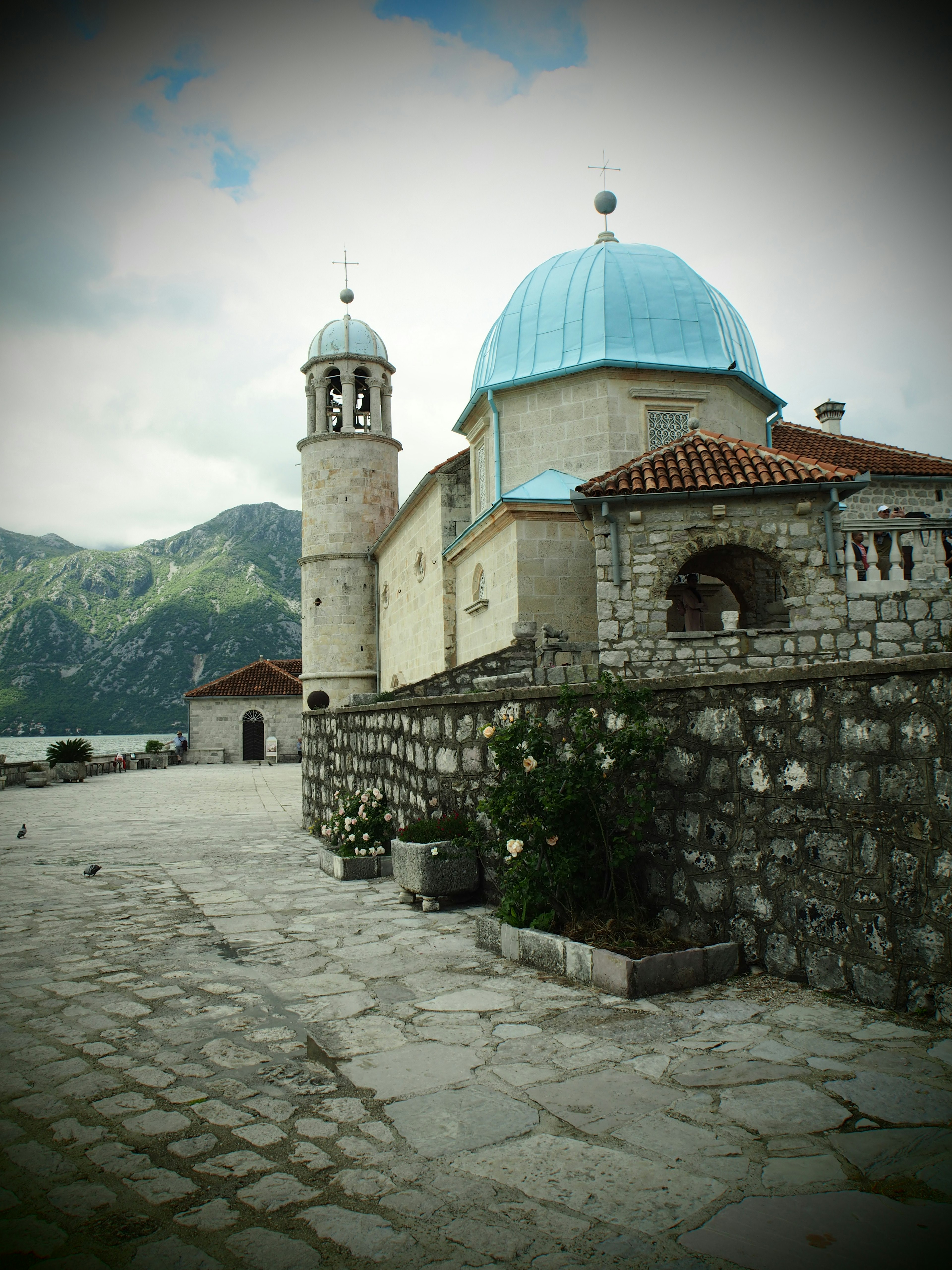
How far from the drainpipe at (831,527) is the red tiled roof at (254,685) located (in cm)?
3285

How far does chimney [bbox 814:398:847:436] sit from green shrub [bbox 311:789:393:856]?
1971cm

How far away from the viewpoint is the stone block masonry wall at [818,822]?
3.10m

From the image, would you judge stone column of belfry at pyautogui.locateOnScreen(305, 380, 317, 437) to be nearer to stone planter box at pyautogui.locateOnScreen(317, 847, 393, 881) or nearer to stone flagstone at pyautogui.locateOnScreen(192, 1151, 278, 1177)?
stone planter box at pyautogui.locateOnScreen(317, 847, 393, 881)

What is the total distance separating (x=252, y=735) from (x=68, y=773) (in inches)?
635

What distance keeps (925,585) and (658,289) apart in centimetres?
776

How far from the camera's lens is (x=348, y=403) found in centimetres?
2873

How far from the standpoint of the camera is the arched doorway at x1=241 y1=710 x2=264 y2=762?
4109 centimetres

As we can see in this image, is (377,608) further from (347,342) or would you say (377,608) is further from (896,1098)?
(896,1098)

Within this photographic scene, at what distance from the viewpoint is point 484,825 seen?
18.6 ft

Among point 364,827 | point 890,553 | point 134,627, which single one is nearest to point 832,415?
point 890,553

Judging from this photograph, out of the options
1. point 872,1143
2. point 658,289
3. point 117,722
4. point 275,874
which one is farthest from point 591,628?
point 117,722

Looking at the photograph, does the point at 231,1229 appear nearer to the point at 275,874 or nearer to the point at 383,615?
the point at 275,874

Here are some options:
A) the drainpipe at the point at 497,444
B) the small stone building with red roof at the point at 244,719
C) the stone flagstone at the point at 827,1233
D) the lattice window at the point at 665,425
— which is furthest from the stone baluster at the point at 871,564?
the small stone building with red roof at the point at 244,719

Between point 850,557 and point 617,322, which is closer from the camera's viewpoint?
point 850,557
